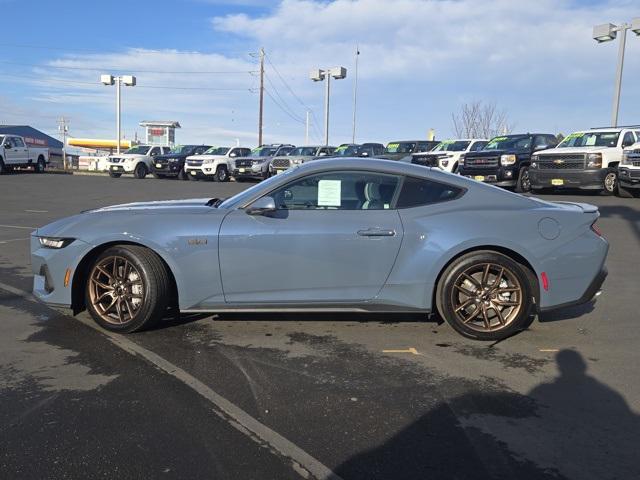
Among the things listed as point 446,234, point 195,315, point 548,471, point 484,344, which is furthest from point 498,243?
point 195,315

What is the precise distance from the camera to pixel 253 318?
5.38 metres

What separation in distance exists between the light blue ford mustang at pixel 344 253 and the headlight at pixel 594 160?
13536 mm

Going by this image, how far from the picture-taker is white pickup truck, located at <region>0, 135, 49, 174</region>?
3200 cm

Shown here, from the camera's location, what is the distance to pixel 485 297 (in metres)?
4.78

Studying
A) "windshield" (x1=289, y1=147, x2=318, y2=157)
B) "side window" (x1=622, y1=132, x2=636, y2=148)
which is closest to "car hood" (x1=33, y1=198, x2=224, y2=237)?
"side window" (x1=622, y1=132, x2=636, y2=148)

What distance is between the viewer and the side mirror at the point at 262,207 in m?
4.66

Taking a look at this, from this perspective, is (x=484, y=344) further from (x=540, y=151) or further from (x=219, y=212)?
(x=540, y=151)

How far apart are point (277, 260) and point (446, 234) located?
138 cm

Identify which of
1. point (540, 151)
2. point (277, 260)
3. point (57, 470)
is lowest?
point (57, 470)

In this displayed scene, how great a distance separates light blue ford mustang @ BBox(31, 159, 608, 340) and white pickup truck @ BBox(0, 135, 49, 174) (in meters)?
31.3

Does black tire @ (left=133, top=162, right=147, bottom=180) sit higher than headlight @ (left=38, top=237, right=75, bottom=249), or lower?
higher

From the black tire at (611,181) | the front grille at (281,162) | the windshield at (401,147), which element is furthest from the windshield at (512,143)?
the front grille at (281,162)

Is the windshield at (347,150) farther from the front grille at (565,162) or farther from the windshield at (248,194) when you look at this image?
the windshield at (248,194)

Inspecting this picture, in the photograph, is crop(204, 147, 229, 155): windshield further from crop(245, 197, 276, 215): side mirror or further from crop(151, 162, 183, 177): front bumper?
crop(245, 197, 276, 215): side mirror
